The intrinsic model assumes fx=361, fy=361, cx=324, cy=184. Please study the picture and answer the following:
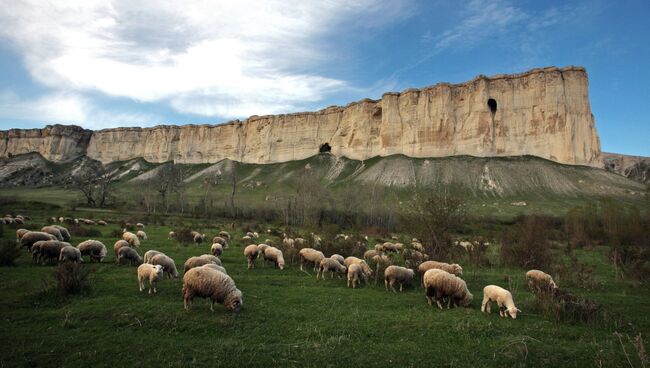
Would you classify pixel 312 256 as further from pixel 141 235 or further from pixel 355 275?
pixel 141 235

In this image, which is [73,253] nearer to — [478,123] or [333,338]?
[333,338]

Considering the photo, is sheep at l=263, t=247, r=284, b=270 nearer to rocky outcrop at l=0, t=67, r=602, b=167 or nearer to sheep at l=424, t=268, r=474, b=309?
sheep at l=424, t=268, r=474, b=309

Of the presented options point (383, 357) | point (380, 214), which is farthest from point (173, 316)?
point (380, 214)

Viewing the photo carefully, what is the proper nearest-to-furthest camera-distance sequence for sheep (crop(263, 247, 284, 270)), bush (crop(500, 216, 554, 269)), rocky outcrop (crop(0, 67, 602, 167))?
sheep (crop(263, 247, 284, 270))
bush (crop(500, 216, 554, 269))
rocky outcrop (crop(0, 67, 602, 167))

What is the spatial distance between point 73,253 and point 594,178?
99.5 meters

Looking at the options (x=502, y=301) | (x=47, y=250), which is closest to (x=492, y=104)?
(x=502, y=301)

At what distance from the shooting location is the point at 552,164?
89.2 m

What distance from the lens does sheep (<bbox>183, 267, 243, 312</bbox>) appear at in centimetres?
1062

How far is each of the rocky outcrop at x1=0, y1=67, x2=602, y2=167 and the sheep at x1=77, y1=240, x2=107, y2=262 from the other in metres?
93.9

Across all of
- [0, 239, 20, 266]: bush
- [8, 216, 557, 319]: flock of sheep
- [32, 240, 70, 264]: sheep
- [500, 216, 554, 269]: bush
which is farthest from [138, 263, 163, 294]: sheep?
[500, 216, 554, 269]: bush

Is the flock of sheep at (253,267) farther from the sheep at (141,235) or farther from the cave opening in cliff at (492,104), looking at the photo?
the cave opening in cliff at (492,104)

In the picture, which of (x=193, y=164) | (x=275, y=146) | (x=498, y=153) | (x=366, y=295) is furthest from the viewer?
(x=193, y=164)

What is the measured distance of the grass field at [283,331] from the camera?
7.86 meters

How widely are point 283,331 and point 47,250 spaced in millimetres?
13063
